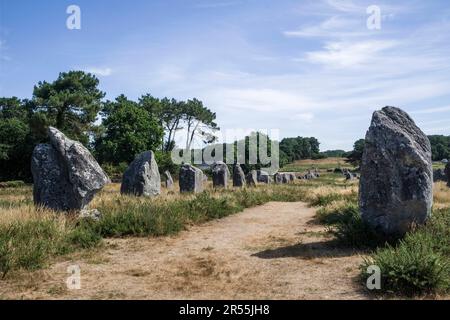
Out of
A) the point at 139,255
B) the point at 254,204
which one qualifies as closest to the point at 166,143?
the point at 254,204

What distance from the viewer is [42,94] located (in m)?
44.2

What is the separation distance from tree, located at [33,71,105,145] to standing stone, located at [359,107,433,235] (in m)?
36.3

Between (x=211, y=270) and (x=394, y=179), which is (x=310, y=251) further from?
(x=211, y=270)

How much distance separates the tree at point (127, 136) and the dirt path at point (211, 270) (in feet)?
102

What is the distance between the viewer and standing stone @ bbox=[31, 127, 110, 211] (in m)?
11.1

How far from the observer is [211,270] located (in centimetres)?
736

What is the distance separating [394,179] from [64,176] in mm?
8150

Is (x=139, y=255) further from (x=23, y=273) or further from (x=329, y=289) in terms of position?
(x=329, y=289)

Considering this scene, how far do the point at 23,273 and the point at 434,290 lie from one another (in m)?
6.20

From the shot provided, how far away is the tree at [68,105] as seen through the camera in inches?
1610

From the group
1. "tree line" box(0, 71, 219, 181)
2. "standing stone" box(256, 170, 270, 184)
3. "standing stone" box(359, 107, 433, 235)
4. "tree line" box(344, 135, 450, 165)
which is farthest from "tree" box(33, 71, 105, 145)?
"tree line" box(344, 135, 450, 165)
